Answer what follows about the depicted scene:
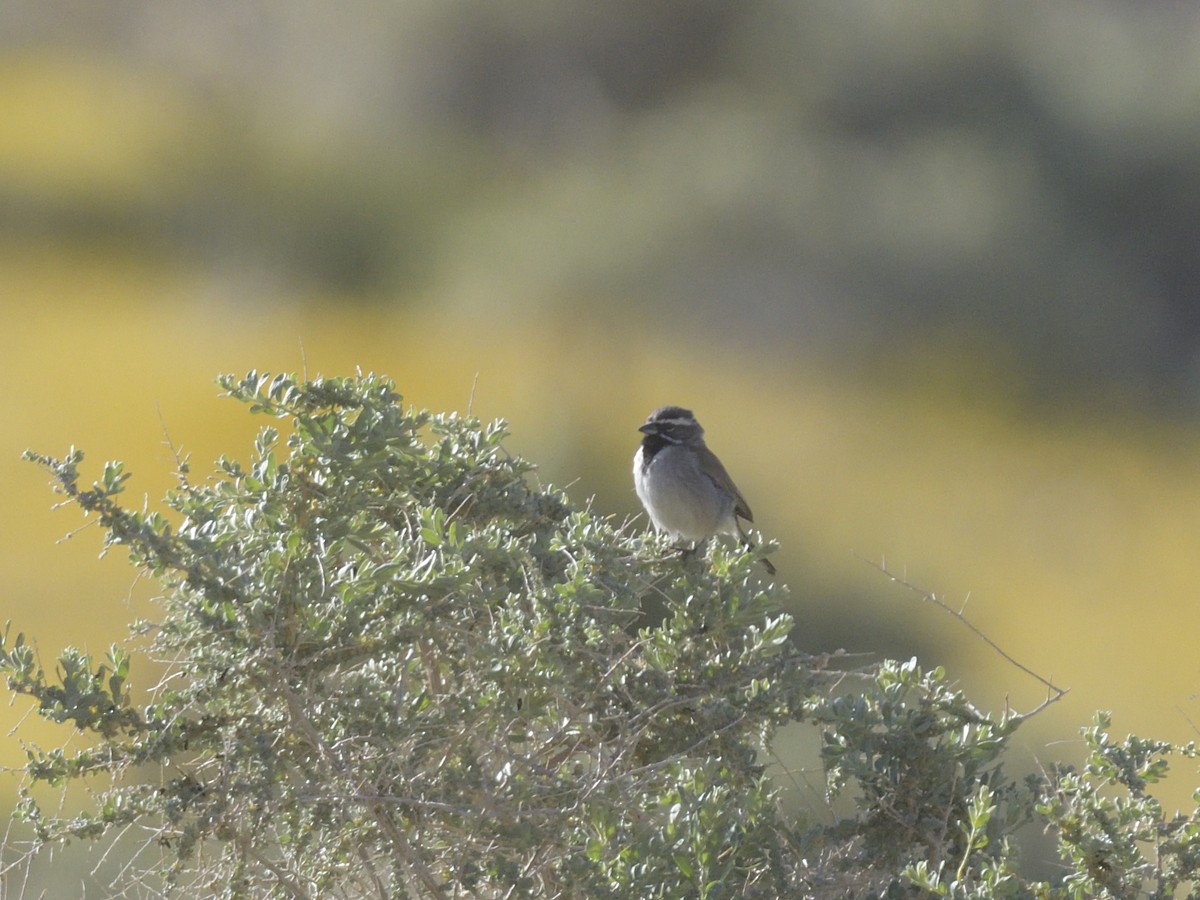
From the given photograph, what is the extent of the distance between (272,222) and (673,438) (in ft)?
46.6

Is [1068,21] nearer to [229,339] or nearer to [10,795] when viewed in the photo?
[229,339]

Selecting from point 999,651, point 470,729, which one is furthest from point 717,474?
point 470,729

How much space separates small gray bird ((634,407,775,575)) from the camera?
641cm

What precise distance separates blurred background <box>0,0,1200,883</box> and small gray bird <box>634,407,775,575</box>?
9028 millimetres

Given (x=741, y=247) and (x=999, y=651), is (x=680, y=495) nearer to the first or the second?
(x=999, y=651)

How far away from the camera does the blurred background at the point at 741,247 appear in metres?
17.4

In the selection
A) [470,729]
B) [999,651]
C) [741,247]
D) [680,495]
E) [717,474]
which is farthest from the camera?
[741,247]

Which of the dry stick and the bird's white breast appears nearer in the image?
the dry stick

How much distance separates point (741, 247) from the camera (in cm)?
1822

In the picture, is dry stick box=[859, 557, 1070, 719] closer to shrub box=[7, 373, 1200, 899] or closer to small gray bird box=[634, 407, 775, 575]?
shrub box=[7, 373, 1200, 899]

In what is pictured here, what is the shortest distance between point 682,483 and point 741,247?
12.2 meters

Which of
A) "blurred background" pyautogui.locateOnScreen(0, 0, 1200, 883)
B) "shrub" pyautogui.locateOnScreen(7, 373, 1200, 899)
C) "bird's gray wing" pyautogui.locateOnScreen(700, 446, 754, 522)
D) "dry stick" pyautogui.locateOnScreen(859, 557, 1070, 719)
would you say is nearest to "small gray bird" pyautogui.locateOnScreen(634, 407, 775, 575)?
"bird's gray wing" pyautogui.locateOnScreen(700, 446, 754, 522)

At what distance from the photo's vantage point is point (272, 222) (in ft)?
64.1

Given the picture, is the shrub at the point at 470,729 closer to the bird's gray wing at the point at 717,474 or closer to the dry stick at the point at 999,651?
the dry stick at the point at 999,651
